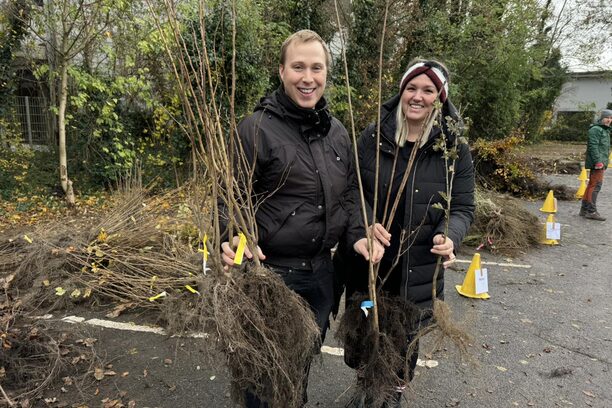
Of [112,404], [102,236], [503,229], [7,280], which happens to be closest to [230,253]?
[112,404]

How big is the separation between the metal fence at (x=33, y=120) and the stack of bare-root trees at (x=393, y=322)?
29.7ft

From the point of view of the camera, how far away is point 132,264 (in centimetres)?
360

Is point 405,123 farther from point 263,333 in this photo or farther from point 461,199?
point 263,333

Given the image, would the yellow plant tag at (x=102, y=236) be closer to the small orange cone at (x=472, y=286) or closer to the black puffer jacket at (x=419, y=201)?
the black puffer jacket at (x=419, y=201)

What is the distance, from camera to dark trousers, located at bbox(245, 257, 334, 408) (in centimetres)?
169

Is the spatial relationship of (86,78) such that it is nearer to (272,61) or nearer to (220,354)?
(272,61)

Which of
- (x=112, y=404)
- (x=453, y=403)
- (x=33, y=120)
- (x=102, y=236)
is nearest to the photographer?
(x=112, y=404)

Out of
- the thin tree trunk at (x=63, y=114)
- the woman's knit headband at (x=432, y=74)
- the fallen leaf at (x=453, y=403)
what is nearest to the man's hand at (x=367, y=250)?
the woman's knit headband at (x=432, y=74)

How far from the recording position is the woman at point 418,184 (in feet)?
5.69

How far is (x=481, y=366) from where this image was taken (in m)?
2.89

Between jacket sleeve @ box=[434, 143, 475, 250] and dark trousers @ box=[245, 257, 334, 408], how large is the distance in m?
0.55

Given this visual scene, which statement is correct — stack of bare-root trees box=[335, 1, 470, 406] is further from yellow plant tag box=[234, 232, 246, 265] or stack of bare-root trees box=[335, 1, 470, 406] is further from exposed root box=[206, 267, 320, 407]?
yellow plant tag box=[234, 232, 246, 265]

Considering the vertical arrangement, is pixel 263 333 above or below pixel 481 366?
above

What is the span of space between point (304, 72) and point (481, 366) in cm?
252
